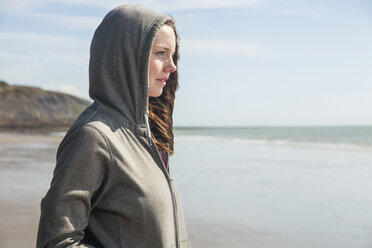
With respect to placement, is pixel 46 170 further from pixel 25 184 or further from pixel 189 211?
pixel 189 211

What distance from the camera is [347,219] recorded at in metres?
6.29

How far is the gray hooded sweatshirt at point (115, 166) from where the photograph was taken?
3.90ft

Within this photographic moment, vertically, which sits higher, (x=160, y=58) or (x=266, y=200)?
(x=160, y=58)

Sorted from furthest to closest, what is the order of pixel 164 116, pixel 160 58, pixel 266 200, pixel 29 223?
pixel 266 200
pixel 29 223
pixel 164 116
pixel 160 58

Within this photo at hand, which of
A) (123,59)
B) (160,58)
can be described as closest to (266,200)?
(160,58)

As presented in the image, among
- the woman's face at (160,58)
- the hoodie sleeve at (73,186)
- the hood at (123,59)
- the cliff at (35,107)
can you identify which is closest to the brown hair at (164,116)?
the woman's face at (160,58)

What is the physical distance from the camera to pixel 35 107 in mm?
66250

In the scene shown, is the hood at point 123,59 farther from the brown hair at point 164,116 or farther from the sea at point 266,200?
the sea at point 266,200

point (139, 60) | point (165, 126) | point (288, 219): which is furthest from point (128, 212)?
point (288, 219)

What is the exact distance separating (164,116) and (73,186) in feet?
2.29

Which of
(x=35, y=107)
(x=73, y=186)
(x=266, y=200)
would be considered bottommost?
(x=35, y=107)

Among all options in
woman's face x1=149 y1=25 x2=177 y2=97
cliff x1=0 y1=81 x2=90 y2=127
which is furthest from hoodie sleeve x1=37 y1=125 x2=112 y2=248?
cliff x1=0 y1=81 x2=90 y2=127

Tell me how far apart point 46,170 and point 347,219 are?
750 cm

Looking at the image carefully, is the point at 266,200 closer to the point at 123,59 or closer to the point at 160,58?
the point at 160,58
